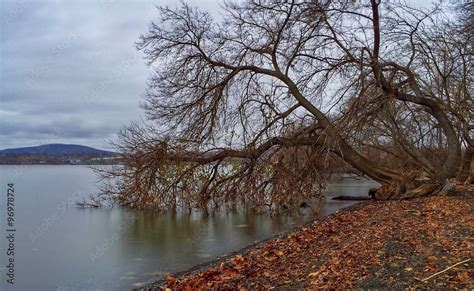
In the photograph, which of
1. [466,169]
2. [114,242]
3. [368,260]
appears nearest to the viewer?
[368,260]

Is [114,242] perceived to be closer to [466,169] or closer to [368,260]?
[368,260]

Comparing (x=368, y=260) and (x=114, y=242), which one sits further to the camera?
(x=114, y=242)

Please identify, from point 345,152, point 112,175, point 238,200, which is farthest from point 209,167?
point 345,152

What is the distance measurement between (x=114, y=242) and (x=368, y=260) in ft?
32.0

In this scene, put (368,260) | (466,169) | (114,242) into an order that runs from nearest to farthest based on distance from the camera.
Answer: (368,260) < (114,242) < (466,169)

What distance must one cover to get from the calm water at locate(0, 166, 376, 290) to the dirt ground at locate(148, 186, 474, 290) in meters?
2.52

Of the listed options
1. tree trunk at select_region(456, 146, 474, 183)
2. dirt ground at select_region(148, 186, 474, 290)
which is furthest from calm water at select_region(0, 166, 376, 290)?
tree trunk at select_region(456, 146, 474, 183)

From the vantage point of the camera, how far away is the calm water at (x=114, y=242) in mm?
10320

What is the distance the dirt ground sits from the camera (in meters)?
5.46

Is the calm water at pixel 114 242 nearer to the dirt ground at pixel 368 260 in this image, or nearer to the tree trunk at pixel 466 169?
the dirt ground at pixel 368 260

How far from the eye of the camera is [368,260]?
255 inches

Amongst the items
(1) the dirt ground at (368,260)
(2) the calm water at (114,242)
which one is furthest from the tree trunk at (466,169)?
(1) the dirt ground at (368,260)

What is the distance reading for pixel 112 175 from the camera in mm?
17922

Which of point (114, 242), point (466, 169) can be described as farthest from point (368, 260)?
point (466, 169)
